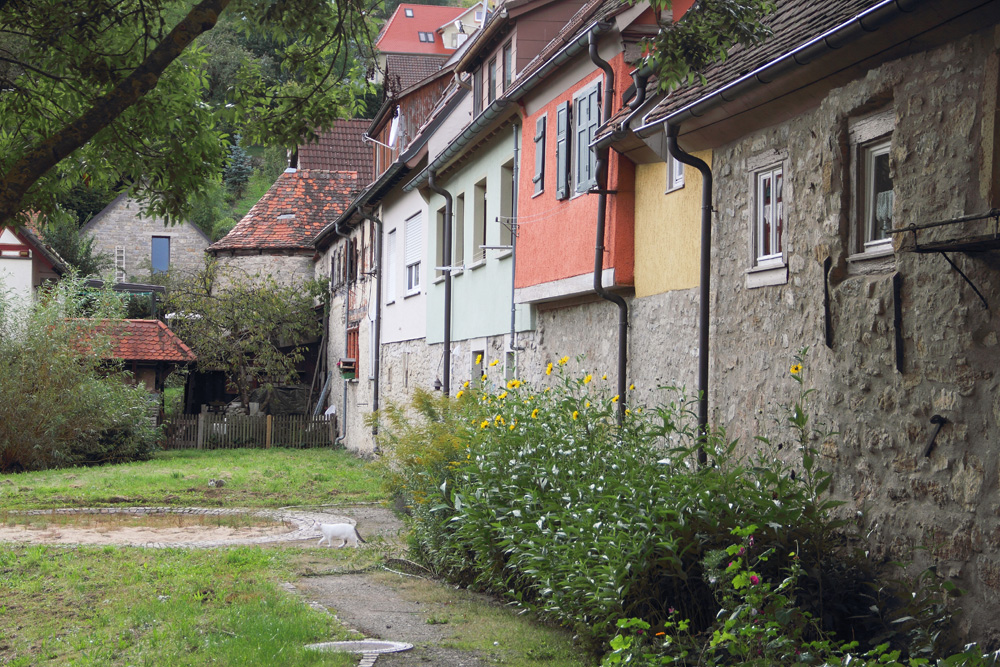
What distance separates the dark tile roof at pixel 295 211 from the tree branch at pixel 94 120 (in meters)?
28.5

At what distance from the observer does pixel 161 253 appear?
52062mm

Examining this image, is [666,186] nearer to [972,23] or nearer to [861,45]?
[861,45]

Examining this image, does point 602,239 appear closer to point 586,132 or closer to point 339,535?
point 586,132

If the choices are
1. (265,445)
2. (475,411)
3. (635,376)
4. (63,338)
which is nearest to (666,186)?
(635,376)

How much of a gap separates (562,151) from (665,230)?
2.71 m

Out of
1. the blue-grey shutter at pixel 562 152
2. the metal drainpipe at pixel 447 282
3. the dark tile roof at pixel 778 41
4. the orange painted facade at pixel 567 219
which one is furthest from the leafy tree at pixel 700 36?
the metal drainpipe at pixel 447 282

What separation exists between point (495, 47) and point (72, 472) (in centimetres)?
1274

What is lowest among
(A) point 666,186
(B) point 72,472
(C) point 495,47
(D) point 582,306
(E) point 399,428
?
(B) point 72,472

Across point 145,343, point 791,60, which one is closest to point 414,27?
point 145,343

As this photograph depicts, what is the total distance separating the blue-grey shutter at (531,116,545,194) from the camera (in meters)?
12.8

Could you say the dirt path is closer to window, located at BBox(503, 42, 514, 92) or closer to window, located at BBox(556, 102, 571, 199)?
window, located at BBox(556, 102, 571, 199)

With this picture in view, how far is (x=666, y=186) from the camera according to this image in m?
9.76

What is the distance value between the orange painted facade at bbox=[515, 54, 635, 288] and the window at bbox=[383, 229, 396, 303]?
10.4 metres

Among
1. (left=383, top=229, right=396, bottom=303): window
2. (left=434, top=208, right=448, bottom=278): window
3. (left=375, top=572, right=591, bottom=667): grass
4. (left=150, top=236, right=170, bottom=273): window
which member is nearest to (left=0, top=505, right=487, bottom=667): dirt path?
(left=375, top=572, right=591, bottom=667): grass
